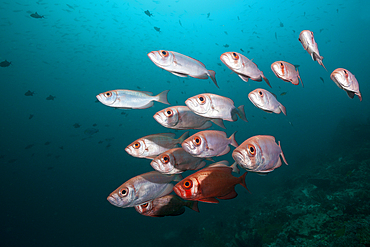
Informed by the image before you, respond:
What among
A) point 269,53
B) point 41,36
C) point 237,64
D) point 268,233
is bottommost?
point 41,36

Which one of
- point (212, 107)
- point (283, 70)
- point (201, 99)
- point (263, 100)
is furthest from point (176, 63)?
point (283, 70)

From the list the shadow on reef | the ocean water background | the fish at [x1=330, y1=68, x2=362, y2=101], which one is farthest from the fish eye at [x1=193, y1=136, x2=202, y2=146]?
the ocean water background

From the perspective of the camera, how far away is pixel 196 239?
Answer: 11891mm

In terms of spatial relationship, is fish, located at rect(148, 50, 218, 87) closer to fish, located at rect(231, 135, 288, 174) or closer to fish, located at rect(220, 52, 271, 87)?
fish, located at rect(220, 52, 271, 87)

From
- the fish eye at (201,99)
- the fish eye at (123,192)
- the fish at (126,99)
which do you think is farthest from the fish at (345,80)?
the fish eye at (123,192)

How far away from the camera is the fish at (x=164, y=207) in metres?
2.29

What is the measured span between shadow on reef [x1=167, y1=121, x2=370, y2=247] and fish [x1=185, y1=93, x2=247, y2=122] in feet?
23.1

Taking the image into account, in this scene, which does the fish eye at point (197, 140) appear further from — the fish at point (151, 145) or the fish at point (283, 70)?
the fish at point (283, 70)

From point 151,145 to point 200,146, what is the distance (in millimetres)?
934

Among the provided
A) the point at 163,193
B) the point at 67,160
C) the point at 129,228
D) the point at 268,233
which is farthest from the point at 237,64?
the point at 67,160

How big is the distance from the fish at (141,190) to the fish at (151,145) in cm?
35

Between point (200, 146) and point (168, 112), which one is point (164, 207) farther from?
point (168, 112)

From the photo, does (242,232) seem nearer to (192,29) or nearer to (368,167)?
(368,167)

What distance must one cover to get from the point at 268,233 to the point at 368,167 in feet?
25.8
